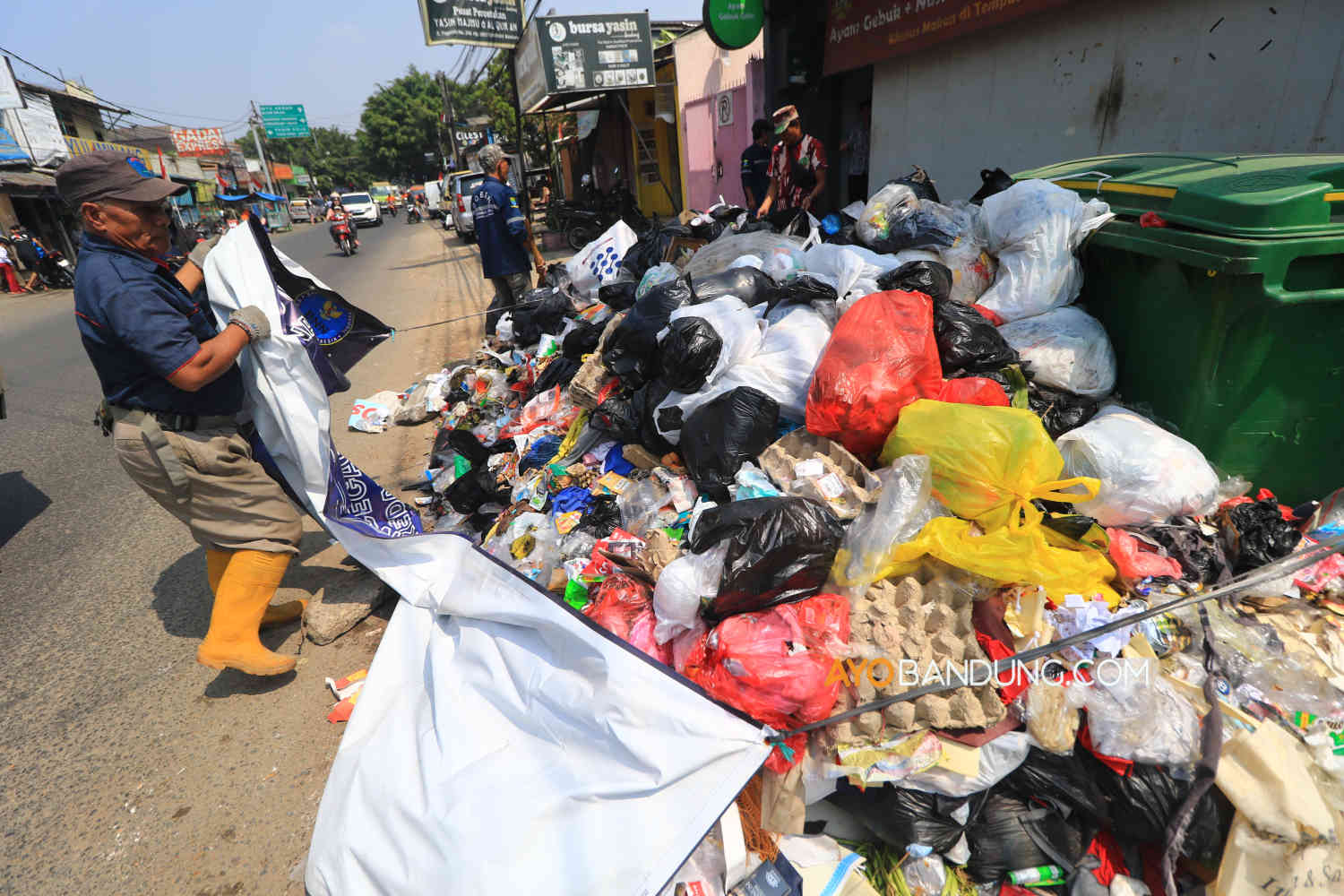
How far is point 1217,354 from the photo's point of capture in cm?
197

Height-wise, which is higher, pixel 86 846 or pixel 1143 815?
pixel 1143 815

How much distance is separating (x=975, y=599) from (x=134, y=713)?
2.86m

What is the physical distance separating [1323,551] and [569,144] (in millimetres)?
23374

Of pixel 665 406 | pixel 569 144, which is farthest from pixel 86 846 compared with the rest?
→ pixel 569 144

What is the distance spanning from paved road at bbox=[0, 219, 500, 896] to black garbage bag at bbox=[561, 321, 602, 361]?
4.37ft

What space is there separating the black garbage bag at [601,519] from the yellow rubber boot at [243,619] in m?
1.15

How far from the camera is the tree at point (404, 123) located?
58.8 m

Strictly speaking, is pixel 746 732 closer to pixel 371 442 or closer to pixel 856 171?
pixel 371 442

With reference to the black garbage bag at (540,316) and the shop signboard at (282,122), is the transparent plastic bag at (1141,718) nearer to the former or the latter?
the black garbage bag at (540,316)

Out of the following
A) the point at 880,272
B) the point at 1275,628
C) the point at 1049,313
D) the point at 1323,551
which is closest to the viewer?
the point at 1323,551

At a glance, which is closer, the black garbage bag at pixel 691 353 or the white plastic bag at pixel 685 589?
the white plastic bag at pixel 685 589

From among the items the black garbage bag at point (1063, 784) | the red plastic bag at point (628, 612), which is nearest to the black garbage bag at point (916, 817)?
the black garbage bag at point (1063, 784)

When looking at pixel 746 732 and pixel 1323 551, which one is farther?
pixel 1323 551

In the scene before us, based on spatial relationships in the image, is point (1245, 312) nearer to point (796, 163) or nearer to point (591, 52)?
point (796, 163)
